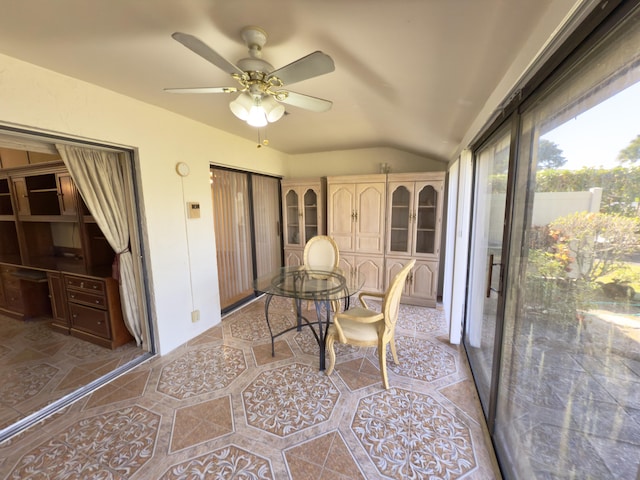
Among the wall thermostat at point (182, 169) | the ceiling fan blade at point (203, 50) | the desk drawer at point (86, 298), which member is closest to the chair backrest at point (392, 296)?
the ceiling fan blade at point (203, 50)

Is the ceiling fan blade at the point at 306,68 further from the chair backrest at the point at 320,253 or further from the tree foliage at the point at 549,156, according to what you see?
the chair backrest at the point at 320,253

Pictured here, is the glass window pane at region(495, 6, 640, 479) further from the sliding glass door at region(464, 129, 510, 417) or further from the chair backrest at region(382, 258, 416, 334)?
the chair backrest at region(382, 258, 416, 334)

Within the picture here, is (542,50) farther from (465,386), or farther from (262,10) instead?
(465,386)

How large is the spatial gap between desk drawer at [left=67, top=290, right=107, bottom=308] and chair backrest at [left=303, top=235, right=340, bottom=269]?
2209 millimetres

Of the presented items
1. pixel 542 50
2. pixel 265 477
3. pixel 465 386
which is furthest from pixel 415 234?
pixel 265 477

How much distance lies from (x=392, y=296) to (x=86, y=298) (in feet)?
10.4

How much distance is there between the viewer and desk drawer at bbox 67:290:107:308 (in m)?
2.67

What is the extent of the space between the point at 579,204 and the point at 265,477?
1.97 metres

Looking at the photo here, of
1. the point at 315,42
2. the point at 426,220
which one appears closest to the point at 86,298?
the point at 315,42

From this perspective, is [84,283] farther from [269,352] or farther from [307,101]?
[307,101]

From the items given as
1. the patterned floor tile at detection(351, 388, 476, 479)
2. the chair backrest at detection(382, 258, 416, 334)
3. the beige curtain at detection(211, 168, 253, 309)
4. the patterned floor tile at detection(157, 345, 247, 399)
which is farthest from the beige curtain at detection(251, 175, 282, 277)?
the patterned floor tile at detection(351, 388, 476, 479)

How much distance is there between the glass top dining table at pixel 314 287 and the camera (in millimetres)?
2275

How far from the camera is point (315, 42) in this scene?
1.29 meters

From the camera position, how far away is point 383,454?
1.56 meters
